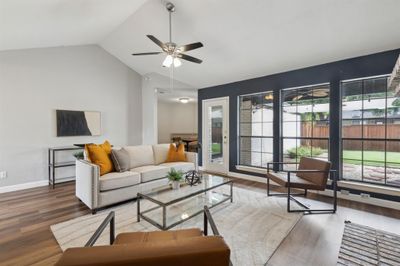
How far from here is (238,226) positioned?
253 centimetres

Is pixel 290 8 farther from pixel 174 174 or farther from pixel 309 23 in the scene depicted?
pixel 174 174

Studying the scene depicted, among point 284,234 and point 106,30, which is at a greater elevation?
point 106,30

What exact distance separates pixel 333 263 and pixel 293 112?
300cm

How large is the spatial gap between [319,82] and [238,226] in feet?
9.97

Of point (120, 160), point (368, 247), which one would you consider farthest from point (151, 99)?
point (368, 247)

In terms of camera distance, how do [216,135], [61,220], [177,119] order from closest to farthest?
[61,220] < [216,135] < [177,119]

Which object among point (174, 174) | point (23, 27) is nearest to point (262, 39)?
point (174, 174)

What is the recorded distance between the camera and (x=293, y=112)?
424 cm

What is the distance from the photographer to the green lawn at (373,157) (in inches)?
125

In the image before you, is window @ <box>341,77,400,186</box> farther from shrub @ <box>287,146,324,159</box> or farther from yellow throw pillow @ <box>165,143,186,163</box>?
yellow throw pillow @ <box>165,143,186,163</box>

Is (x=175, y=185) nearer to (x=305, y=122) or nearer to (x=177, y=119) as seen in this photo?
(x=305, y=122)

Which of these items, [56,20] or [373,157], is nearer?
Answer: [56,20]

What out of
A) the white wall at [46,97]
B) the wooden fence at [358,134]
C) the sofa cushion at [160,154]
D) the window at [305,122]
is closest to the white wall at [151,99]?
the white wall at [46,97]

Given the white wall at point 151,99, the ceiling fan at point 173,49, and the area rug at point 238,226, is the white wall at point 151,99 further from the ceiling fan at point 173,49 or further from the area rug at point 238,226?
the area rug at point 238,226
